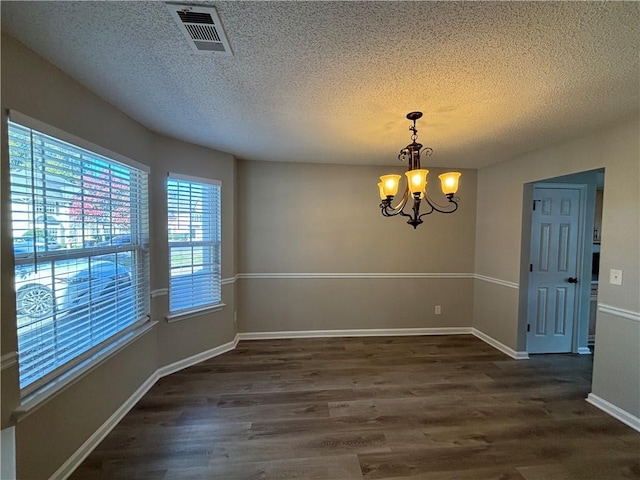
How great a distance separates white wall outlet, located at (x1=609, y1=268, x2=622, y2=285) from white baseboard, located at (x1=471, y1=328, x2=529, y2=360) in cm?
142

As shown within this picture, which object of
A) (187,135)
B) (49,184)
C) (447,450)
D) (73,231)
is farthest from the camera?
(187,135)

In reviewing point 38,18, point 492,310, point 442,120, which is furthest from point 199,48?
point 492,310

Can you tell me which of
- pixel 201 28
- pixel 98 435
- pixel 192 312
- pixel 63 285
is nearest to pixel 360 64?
pixel 201 28

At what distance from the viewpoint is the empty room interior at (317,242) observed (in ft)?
4.33

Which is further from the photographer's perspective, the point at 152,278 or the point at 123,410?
the point at 152,278

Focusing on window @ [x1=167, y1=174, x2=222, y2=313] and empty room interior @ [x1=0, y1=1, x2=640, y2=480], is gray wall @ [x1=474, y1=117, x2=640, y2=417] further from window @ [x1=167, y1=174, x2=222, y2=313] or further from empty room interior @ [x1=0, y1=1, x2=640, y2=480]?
window @ [x1=167, y1=174, x2=222, y2=313]

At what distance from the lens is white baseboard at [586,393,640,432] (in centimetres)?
210

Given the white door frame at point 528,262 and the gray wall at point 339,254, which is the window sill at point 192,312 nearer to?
the gray wall at point 339,254

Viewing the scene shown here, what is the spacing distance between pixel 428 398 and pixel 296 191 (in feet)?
9.21

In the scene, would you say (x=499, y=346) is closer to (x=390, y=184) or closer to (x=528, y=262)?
(x=528, y=262)

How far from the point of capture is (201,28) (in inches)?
48.5

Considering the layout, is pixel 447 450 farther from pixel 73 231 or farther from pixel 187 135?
pixel 187 135

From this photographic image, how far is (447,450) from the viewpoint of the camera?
1.87 m

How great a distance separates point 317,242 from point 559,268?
3.07 metres
